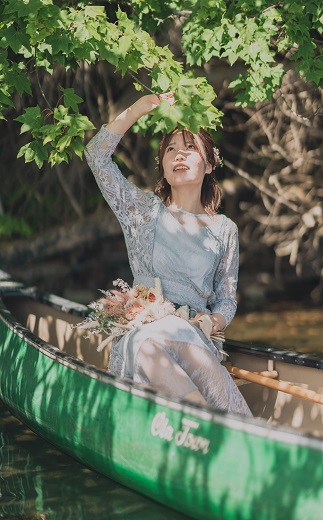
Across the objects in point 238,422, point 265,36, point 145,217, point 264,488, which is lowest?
point 264,488

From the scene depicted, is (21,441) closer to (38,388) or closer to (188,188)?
(38,388)

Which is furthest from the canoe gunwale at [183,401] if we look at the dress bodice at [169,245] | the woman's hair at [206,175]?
the woman's hair at [206,175]

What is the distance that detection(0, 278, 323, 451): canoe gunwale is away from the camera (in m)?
3.78

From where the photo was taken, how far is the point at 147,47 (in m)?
4.62

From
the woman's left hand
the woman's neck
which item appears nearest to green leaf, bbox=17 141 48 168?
the woman's neck

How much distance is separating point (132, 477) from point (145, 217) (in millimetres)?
1411

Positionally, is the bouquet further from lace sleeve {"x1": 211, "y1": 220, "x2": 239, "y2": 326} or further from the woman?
lace sleeve {"x1": 211, "y1": 220, "x2": 239, "y2": 326}

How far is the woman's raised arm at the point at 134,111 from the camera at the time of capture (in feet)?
15.5

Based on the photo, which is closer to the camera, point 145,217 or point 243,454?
point 243,454

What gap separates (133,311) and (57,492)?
3.64ft

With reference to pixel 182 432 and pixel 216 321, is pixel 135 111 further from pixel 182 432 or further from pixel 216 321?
pixel 182 432

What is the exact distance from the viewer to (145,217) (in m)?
5.02

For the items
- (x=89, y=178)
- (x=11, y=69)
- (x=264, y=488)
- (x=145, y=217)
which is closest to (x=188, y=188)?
(x=145, y=217)

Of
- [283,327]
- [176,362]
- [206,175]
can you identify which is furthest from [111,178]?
[283,327]
